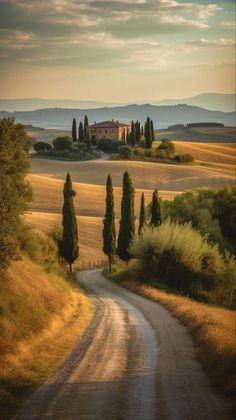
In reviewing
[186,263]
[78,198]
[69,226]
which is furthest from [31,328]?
[78,198]

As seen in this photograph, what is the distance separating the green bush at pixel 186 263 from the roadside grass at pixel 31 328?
12.4 m

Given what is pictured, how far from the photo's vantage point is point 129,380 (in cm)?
1564

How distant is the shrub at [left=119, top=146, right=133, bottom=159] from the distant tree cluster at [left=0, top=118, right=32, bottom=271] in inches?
4340

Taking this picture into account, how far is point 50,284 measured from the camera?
100ft

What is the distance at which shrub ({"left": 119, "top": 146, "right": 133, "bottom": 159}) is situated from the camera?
139000mm

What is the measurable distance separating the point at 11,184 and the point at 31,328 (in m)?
7.24

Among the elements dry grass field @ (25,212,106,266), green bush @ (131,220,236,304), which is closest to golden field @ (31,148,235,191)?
dry grass field @ (25,212,106,266)

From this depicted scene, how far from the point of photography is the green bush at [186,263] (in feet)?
139

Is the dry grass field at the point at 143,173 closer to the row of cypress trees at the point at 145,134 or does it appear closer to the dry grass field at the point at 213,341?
the row of cypress trees at the point at 145,134

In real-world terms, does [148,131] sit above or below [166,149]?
above

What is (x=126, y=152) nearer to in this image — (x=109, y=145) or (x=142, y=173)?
(x=109, y=145)

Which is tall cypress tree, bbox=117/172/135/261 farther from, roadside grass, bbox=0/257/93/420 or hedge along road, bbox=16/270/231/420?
hedge along road, bbox=16/270/231/420

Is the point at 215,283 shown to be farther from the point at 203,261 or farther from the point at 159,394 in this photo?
the point at 159,394

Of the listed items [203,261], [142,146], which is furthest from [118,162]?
[203,261]
